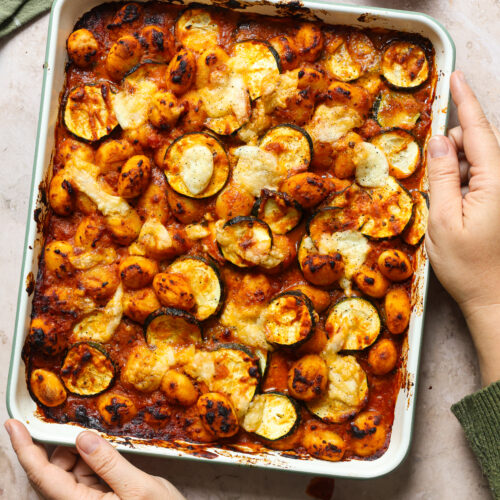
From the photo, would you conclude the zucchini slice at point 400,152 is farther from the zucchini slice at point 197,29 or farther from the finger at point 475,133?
the zucchini slice at point 197,29

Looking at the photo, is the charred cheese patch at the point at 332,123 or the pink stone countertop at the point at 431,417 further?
the pink stone countertop at the point at 431,417

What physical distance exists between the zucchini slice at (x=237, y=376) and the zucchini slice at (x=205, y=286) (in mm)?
192

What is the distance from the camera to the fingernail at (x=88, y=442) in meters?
2.44

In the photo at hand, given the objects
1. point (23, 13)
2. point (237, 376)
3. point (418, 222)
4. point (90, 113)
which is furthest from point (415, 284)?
point (23, 13)

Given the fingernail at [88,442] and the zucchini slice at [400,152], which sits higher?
the zucchini slice at [400,152]

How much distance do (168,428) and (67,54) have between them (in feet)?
5.78

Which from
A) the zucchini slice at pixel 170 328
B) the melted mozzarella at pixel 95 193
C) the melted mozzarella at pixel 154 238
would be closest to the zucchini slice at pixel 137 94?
the melted mozzarella at pixel 95 193

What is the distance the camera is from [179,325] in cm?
256

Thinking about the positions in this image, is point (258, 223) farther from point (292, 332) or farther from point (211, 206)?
point (292, 332)

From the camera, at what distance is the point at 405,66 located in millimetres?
2656

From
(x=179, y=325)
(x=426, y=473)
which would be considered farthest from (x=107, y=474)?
(x=426, y=473)

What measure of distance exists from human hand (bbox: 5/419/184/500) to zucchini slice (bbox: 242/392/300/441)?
0.49 metres

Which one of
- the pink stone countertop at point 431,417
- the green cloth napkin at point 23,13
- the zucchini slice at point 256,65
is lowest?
the pink stone countertop at point 431,417

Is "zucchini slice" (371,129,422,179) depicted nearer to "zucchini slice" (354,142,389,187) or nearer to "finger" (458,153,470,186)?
"zucchini slice" (354,142,389,187)
